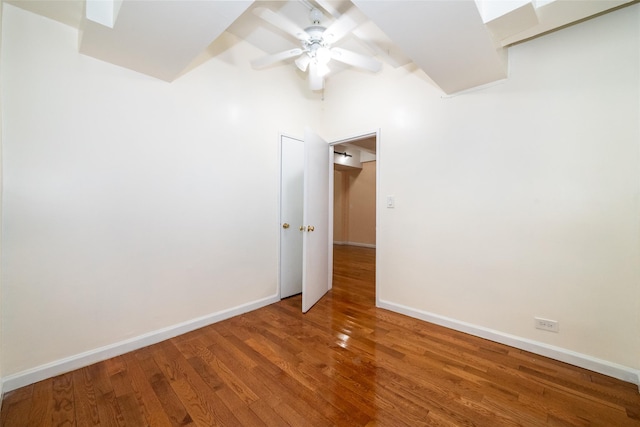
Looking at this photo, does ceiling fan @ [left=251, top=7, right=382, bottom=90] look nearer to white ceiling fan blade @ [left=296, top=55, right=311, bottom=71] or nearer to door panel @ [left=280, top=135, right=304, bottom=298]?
white ceiling fan blade @ [left=296, top=55, right=311, bottom=71]

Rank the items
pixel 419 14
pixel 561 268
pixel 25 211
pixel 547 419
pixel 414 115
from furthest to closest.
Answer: pixel 414 115, pixel 561 268, pixel 25 211, pixel 419 14, pixel 547 419

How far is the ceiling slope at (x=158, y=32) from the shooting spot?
1.46 metres

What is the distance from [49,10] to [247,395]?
280cm

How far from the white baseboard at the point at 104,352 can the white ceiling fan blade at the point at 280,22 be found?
8.58 ft

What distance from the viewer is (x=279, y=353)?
6.58 feet

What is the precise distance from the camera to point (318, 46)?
2.17m

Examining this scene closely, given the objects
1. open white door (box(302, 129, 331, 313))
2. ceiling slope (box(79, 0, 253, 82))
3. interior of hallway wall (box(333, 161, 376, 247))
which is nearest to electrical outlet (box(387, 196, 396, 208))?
open white door (box(302, 129, 331, 313))

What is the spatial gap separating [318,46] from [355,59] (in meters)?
0.34

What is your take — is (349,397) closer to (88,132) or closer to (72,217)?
(72,217)

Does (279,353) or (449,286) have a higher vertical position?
(449,286)

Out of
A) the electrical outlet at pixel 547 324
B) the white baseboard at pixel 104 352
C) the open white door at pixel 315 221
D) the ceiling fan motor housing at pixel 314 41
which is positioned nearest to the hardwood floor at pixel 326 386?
the white baseboard at pixel 104 352

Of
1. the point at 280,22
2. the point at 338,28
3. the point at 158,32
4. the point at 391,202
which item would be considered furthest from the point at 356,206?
the point at 158,32

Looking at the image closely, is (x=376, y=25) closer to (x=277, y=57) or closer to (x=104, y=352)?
(x=277, y=57)

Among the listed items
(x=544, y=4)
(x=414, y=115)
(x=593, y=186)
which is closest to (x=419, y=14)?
(x=544, y=4)
